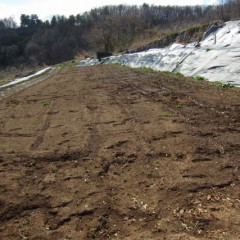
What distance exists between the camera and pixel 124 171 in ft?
17.7

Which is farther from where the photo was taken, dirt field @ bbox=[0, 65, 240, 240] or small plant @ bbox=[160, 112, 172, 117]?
small plant @ bbox=[160, 112, 172, 117]

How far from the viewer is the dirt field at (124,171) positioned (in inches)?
160

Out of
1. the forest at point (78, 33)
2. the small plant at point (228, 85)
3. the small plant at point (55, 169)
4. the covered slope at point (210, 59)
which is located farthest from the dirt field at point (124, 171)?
the forest at point (78, 33)

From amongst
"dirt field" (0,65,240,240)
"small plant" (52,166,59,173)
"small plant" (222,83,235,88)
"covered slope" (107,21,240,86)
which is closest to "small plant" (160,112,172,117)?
"dirt field" (0,65,240,240)

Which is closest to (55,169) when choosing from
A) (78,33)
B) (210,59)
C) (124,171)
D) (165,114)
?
(124,171)

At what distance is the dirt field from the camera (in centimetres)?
407

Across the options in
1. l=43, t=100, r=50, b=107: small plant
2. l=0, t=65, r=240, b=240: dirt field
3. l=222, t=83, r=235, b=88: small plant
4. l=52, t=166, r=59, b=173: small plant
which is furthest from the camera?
l=222, t=83, r=235, b=88: small plant

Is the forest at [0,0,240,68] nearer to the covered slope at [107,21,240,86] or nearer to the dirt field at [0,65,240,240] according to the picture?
the covered slope at [107,21,240,86]

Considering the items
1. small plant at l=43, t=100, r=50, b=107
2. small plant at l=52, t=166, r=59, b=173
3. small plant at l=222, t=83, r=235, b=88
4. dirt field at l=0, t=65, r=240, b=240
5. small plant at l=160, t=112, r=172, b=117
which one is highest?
small plant at l=52, t=166, r=59, b=173

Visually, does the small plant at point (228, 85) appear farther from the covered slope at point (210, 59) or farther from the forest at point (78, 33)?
the forest at point (78, 33)

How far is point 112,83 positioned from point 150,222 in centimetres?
1065

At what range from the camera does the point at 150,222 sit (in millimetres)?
4070

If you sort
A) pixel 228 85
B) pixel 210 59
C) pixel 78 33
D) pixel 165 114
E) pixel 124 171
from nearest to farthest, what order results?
pixel 124 171, pixel 165 114, pixel 228 85, pixel 210 59, pixel 78 33

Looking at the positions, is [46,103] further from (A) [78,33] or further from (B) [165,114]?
(A) [78,33]
